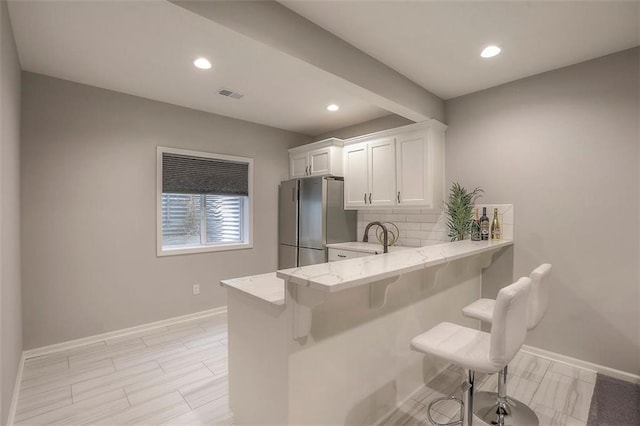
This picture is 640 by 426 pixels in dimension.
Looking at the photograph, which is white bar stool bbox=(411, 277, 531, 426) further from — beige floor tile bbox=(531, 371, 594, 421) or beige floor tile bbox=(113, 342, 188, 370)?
beige floor tile bbox=(113, 342, 188, 370)

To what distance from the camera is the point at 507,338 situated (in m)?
1.47

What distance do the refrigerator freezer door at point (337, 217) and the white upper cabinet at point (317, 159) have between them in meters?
0.20

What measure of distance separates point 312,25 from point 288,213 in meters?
2.65

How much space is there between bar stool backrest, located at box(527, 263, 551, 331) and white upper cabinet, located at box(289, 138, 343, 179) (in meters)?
2.62

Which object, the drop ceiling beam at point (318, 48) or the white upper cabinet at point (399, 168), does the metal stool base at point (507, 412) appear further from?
the drop ceiling beam at point (318, 48)

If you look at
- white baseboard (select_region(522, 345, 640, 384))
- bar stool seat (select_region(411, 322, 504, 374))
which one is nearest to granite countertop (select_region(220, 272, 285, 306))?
bar stool seat (select_region(411, 322, 504, 374))

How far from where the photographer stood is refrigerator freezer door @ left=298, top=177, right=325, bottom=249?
3.98m

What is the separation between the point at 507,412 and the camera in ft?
6.63

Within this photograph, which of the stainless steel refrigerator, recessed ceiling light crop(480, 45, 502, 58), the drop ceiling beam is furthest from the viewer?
the stainless steel refrigerator

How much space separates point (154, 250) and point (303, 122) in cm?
244

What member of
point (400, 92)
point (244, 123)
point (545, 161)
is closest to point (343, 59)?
point (400, 92)

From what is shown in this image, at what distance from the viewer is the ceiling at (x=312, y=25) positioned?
1.94 m

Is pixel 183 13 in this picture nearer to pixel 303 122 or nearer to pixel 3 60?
pixel 3 60

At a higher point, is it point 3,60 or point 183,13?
point 183,13
